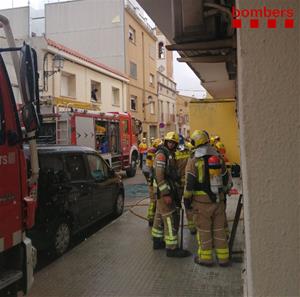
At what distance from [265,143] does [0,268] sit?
258cm

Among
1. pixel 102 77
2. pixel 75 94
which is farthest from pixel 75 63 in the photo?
pixel 102 77

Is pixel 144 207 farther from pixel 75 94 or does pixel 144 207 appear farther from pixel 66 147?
pixel 75 94

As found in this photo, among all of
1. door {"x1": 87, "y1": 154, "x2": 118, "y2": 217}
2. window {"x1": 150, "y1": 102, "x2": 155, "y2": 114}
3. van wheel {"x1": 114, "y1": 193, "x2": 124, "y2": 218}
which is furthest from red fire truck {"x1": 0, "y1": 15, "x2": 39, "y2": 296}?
window {"x1": 150, "y1": 102, "x2": 155, "y2": 114}

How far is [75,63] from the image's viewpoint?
2142 centimetres

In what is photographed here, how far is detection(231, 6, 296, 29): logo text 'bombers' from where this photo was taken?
59.4 inches

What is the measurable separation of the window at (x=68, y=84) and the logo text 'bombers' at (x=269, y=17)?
1955 centimetres

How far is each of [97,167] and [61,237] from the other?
6.64 ft

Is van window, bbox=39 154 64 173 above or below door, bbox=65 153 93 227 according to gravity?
above

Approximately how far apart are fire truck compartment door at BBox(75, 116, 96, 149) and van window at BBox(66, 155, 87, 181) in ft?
19.9

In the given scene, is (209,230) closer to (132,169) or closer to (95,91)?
(132,169)

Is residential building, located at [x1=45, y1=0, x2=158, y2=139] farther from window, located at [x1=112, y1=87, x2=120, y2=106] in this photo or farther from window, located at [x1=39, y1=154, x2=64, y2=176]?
window, located at [x1=39, y1=154, x2=64, y2=176]

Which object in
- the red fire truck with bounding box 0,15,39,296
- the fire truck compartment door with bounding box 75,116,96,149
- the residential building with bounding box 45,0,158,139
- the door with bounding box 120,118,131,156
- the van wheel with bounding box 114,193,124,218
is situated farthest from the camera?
the residential building with bounding box 45,0,158,139

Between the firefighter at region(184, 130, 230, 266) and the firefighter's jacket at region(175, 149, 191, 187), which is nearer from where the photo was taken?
the firefighter at region(184, 130, 230, 266)

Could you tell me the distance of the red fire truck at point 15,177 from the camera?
10.3ft
